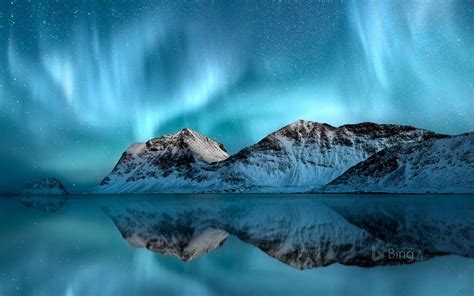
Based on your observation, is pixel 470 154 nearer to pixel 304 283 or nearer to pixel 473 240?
pixel 473 240

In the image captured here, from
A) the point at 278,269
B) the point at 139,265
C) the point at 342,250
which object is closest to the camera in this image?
the point at 278,269

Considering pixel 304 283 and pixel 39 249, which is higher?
pixel 39 249

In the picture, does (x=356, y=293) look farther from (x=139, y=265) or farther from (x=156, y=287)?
(x=139, y=265)

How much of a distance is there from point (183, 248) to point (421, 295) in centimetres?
1588

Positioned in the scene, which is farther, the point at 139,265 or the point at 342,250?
the point at 342,250

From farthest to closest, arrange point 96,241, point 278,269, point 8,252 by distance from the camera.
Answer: point 96,241 < point 8,252 < point 278,269

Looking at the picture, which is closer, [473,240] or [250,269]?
[250,269]

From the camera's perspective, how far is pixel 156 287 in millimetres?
16453

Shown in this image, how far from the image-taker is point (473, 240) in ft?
87.6

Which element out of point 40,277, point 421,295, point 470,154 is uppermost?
point 470,154

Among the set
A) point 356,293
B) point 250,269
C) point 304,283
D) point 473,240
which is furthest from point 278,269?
point 473,240

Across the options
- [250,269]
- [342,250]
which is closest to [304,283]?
[250,269]

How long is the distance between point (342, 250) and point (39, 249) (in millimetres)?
19828

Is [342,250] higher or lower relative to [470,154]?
lower
